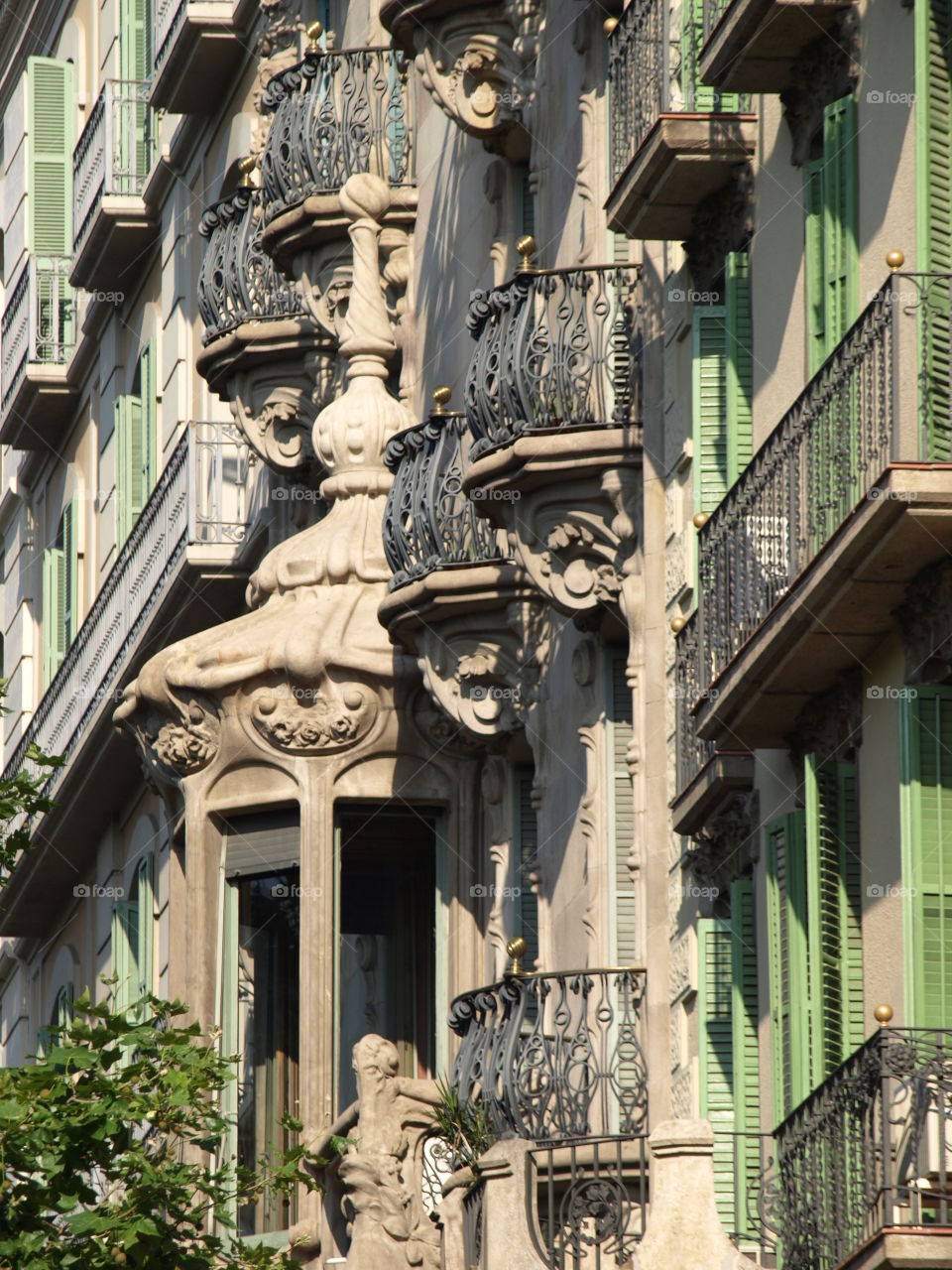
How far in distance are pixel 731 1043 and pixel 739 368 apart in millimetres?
3524

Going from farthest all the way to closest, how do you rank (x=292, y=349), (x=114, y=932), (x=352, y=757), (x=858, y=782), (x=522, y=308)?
(x=114, y=932) < (x=292, y=349) < (x=352, y=757) < (x=522, y=308) < (x=858, y=782)

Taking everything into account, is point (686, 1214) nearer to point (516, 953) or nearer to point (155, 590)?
point (516, 953)

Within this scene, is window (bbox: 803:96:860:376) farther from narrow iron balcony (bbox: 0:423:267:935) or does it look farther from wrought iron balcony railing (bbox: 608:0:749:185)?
narrow iron balcony (bbox: 0:423:267:935)

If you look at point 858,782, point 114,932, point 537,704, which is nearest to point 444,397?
point 537,704

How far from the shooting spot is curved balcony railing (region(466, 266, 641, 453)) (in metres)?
25.0

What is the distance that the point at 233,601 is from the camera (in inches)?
1421

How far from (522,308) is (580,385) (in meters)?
0.54

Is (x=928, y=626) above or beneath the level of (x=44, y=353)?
beneath

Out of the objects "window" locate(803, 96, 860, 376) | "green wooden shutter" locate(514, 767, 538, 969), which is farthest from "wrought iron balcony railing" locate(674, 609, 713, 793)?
"green wooden shutter" locate(514, 767, 538, 969)

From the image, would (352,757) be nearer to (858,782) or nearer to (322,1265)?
(322,1265)

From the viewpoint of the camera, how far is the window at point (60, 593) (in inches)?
1788

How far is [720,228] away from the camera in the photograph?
23.8 metres

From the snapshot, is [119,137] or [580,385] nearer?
[580,385]

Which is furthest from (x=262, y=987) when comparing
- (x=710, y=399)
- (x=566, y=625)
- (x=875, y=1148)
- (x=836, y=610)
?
(x=875, y=1148)
